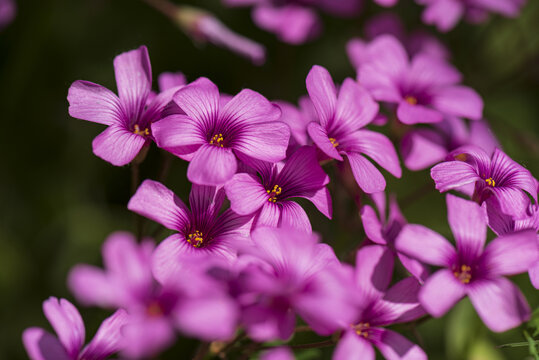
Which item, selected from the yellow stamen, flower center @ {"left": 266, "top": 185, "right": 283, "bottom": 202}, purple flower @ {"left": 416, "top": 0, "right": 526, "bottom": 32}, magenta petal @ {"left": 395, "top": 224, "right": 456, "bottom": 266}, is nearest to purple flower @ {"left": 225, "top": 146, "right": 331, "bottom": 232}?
flower center @ {"left": 266, "top": 185, "right": 283, "bottom": 202}

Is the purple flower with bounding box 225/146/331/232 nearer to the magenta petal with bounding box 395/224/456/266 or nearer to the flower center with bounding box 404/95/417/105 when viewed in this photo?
the magenta petal with bounding box 395/224/456/266

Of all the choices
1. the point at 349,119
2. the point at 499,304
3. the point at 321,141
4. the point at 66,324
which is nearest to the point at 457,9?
the point at 349,119

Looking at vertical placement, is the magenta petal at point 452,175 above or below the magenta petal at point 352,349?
above

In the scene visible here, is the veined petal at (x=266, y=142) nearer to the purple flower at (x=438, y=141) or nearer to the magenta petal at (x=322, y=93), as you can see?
the magenta petal at (x=322, y=93)

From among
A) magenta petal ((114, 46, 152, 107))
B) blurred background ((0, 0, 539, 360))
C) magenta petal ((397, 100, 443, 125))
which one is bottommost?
blurred background ((0, 0, 539, 360))

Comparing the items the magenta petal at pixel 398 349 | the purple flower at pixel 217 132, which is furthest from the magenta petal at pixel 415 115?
the magenta petal at pixel 398 349

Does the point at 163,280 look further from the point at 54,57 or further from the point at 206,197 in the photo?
the point at 54,57
